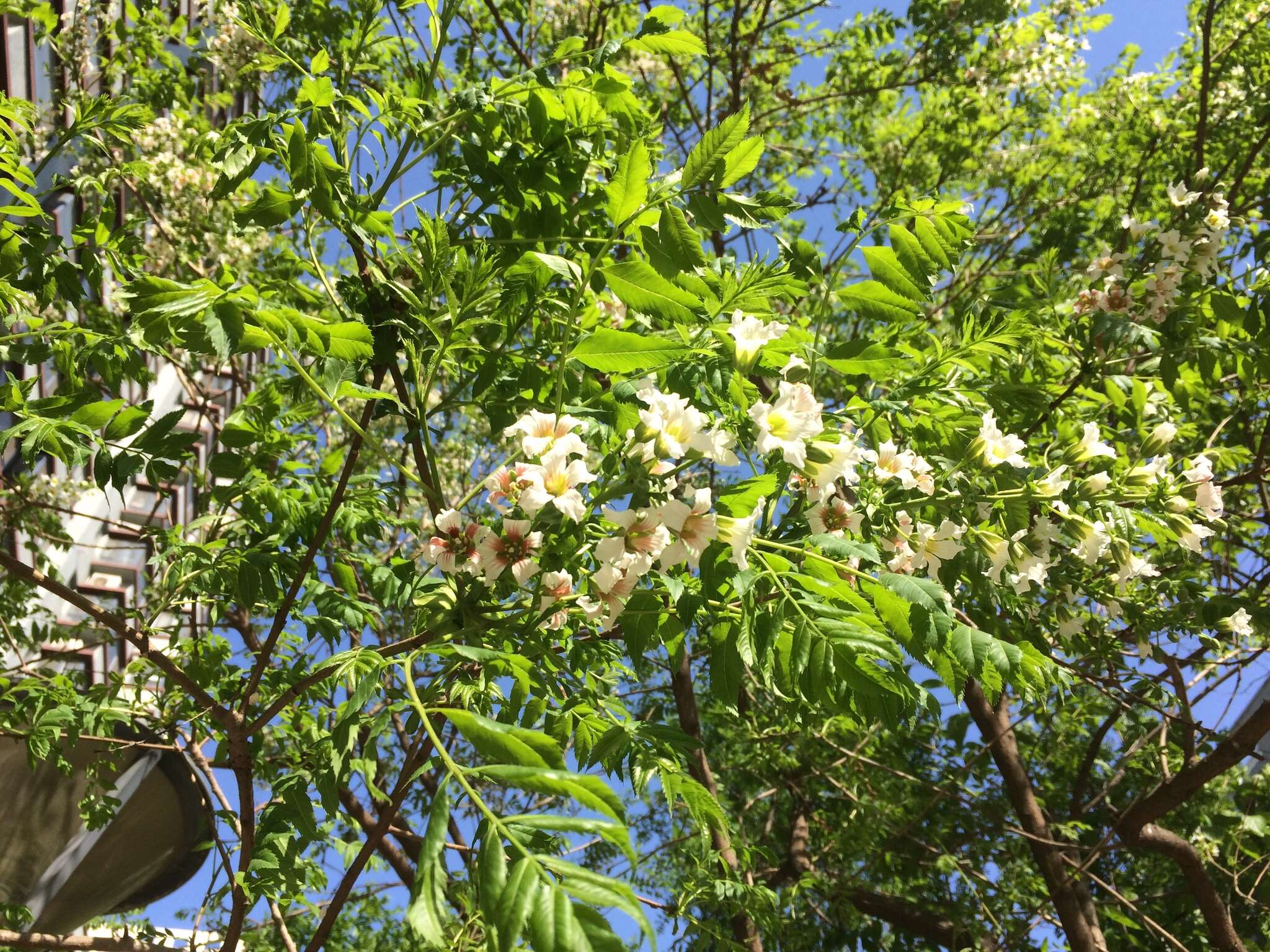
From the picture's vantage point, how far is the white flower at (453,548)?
141cm

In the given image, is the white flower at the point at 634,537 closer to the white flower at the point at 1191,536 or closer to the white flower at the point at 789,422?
the white flower at the point at 789,422

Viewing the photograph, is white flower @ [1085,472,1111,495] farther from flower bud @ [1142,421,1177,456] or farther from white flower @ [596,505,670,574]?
white flower @ [596,505,670,574]

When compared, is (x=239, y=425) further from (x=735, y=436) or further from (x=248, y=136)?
(x=735, y=436)

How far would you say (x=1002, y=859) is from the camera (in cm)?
472

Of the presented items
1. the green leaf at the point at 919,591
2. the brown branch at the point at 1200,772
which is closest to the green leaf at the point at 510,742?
the green leaf at the point at 919,591

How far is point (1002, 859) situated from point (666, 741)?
3912 millimetres

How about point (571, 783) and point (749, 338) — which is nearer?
point (571, 783)

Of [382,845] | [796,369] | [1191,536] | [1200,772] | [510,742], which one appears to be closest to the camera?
[510,742]

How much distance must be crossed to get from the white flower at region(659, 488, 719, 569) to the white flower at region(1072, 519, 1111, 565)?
0.77 metres

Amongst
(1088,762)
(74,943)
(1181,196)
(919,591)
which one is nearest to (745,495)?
(919,591)

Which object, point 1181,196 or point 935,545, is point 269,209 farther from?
point 1181,196

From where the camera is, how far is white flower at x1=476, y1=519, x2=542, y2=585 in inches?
51.9

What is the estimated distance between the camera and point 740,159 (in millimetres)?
1421

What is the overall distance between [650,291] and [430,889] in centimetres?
86
